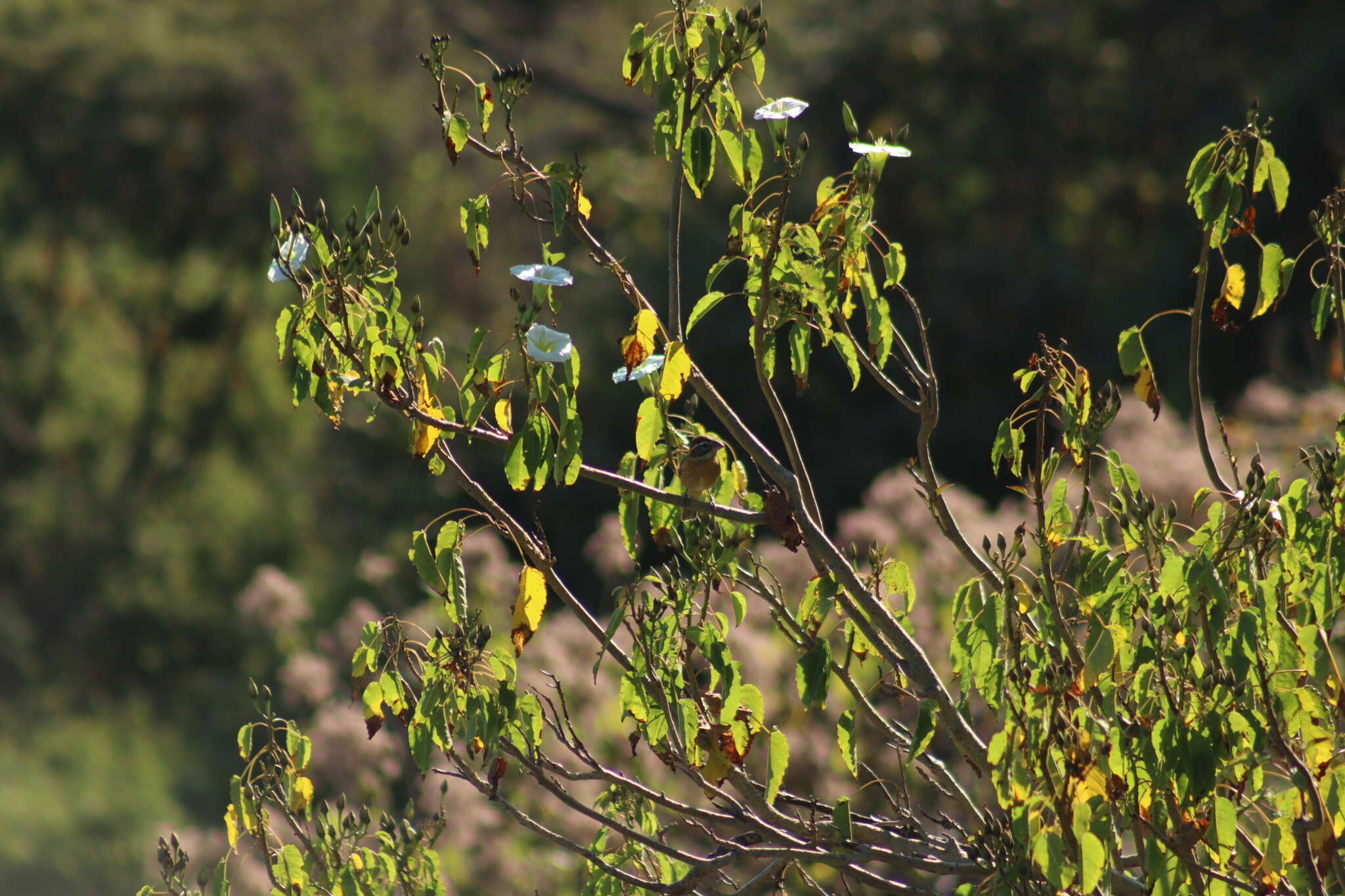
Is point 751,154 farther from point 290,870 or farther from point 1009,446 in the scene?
point 290,870

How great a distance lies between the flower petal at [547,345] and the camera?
136 centimetres

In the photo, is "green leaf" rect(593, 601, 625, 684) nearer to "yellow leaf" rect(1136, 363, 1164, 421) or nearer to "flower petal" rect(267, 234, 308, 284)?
"flower petal" rect(267, 234, 308, 284)

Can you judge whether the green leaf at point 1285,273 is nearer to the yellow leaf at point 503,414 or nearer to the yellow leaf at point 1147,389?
the yellow leaf at point 1147,389

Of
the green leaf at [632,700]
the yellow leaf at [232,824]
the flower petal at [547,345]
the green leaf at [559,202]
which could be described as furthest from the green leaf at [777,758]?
the yellow leaf at [232,824]

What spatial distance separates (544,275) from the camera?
140 cm

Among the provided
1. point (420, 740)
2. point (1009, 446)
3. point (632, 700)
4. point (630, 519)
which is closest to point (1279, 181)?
point (1009, 446)

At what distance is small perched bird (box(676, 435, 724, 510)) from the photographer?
5.21 ft

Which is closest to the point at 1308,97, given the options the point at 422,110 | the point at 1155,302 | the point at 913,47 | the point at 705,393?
the point at 1155,302

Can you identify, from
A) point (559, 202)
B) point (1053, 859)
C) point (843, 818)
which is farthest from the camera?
point (843, 818)

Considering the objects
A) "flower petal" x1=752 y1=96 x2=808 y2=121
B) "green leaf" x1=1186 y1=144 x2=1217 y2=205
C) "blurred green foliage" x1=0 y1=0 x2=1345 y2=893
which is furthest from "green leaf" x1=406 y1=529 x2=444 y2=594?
"blurred green foliage" x1=0 y1=0 x2=1345 y2=893

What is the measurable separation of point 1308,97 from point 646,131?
15.7 feet

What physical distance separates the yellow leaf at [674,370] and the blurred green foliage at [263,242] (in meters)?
6.16

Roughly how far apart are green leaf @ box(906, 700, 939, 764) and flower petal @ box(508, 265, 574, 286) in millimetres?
625

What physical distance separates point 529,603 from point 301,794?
59cm
